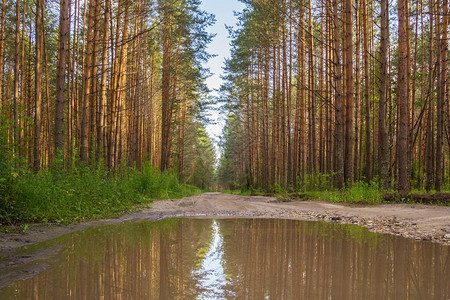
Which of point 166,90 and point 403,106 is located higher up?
point 166,90

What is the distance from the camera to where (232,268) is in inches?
96.6

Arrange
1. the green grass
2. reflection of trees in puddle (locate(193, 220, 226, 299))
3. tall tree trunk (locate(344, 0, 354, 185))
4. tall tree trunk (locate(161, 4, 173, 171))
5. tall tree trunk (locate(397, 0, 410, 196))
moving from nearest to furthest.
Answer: reflection of trees in puddle (locate(193, 220, 226, 299)) → the green grass → tall tree trunk (locate(397, 0, 410, 196)) → tall tree trunk (locate(344, 0, 354, 185)) → tall tree trunk (locate(161, 4, 173, 171))

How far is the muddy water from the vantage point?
1927 millimetres

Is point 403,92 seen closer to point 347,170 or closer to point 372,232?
point 347,170

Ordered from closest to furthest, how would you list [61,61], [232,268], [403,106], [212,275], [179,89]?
[212,275]
[232,268]
[61,61]
[403,106]
[179,89]

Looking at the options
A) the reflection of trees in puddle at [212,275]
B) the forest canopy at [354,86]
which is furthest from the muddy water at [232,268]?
the forest canopy at [354,86]

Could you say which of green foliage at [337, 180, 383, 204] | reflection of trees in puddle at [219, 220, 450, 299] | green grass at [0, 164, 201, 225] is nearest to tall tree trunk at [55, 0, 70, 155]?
green grass at [0, 164, 201, 225]

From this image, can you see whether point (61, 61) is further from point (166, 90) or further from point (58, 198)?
point (166, 90)

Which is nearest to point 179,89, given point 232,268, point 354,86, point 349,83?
point 349,83

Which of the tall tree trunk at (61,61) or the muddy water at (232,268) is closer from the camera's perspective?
the muddy water at (232,268)

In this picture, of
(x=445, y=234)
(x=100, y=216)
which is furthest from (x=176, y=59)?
(x=445, y=234)

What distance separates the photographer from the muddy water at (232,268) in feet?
6.32

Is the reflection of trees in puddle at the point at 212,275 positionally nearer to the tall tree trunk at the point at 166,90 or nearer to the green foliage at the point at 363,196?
the green foliage at the point at 363,196

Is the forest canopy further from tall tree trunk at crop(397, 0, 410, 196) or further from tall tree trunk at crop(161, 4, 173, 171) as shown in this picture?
tall tree trunk at crop(161, 4, 173, 171)
